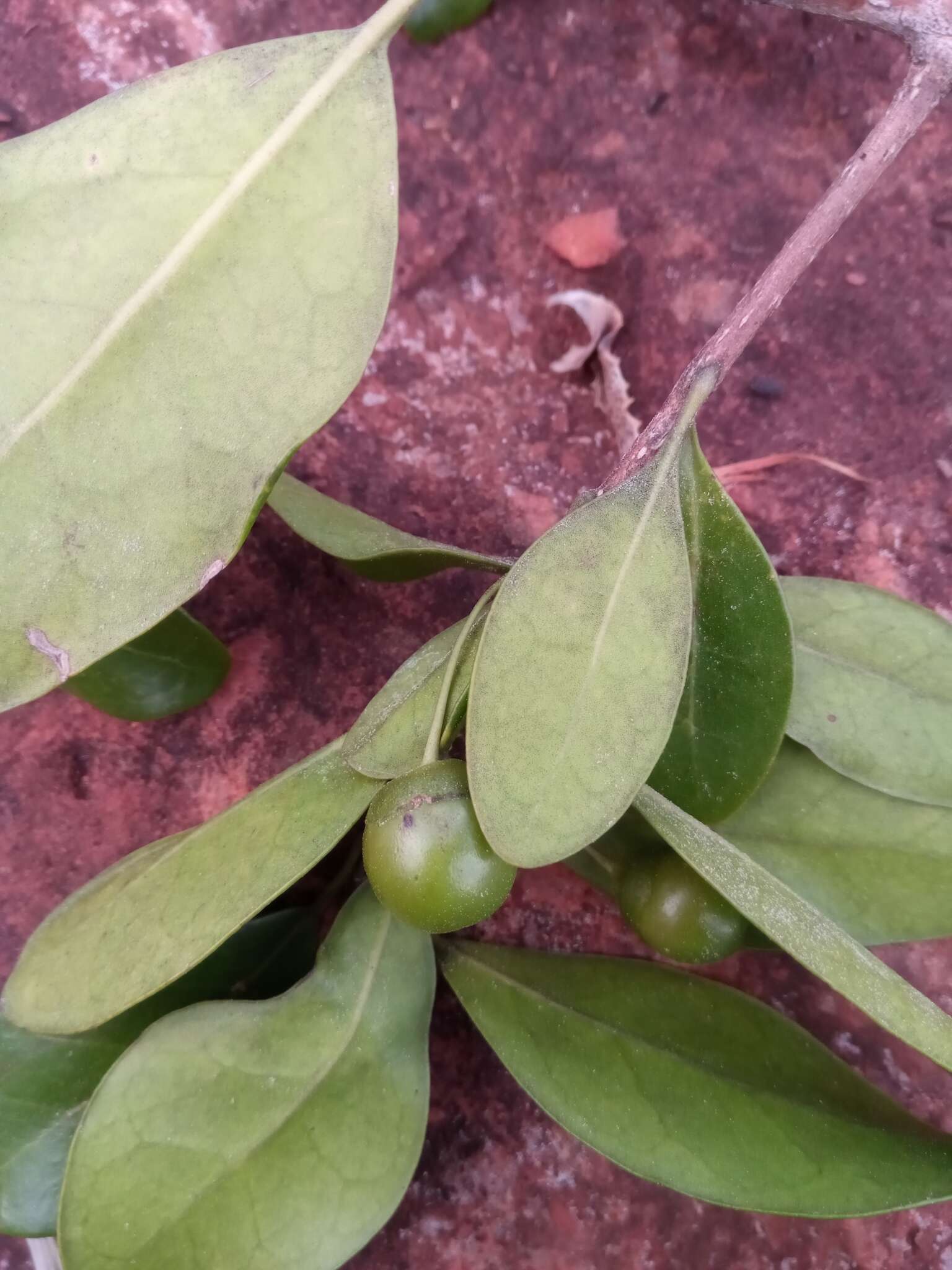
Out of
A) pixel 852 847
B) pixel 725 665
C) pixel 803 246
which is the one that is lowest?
pixel 852 847

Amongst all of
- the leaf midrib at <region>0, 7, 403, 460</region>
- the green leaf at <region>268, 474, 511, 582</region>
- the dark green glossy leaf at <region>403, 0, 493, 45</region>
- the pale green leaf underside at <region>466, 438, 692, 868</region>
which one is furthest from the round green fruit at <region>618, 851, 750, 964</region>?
the dark green glossy leaf at <region>403, 0, 493, 45</region>

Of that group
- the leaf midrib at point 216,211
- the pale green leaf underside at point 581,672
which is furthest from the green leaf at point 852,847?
the leaf midrib at point 216,211


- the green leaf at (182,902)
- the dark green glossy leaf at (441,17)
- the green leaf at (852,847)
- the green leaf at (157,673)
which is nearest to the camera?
the green leaf at (182,902)

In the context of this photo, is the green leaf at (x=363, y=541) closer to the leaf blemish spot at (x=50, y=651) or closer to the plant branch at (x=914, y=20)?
the leaf blemish spot at (x=50, y=651)

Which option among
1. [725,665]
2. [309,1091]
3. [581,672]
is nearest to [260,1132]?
[309,1091]

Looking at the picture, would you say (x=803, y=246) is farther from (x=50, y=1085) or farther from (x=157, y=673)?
(x=50, y=1085)

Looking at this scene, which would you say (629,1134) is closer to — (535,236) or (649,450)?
(649,450)

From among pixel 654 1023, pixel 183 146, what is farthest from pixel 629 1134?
pixel 183 146
